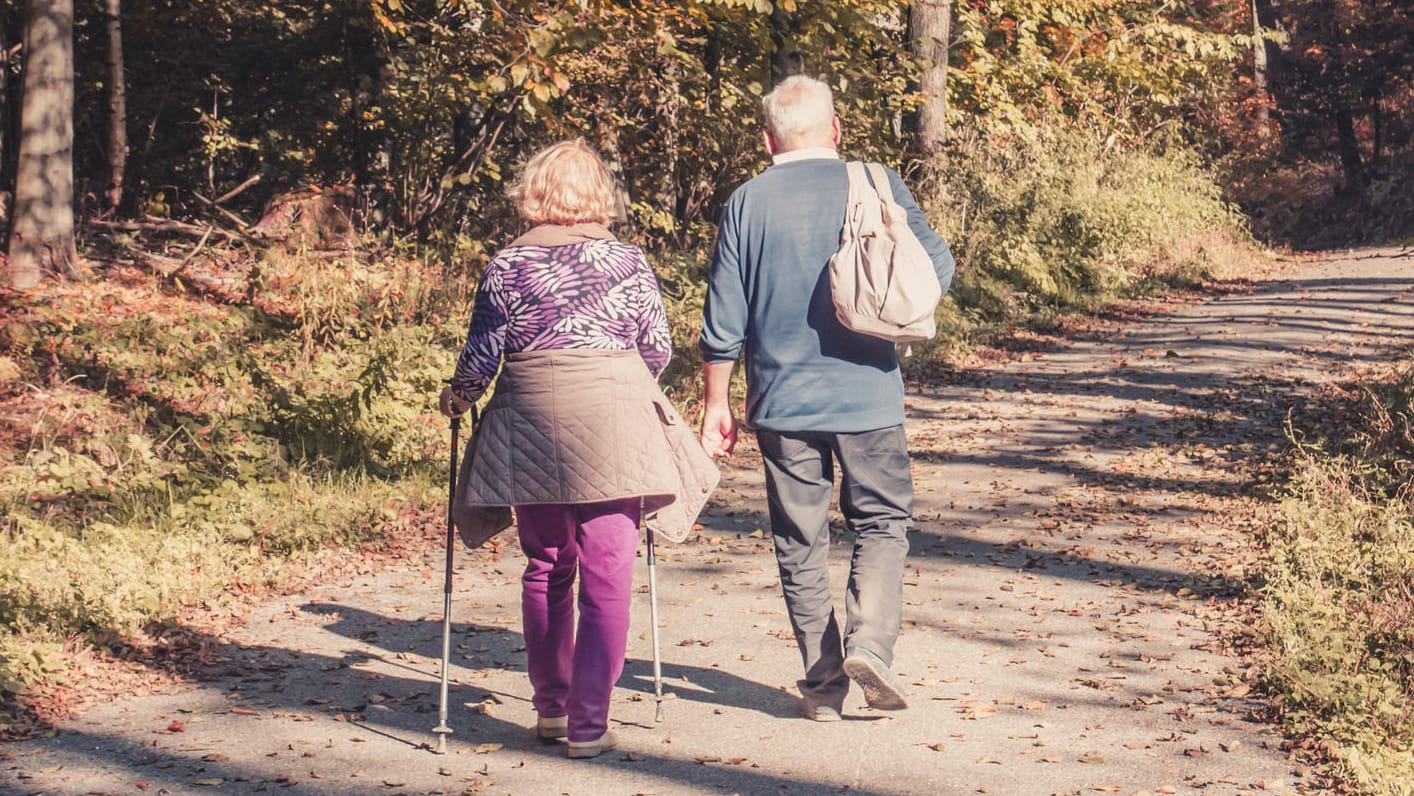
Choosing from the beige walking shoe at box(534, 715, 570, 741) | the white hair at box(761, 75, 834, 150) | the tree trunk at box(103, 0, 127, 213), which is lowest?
the beige walking shoe at box(534, 715, 570, 741)

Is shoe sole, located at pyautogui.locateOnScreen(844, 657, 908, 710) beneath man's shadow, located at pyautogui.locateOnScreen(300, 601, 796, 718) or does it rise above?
above

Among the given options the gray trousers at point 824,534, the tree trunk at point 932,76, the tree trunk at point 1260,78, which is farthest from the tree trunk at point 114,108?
the tree trunk at point 1260,78

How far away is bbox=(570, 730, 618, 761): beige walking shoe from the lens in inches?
190

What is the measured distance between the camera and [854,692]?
5668 millimetres

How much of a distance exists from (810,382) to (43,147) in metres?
9.68

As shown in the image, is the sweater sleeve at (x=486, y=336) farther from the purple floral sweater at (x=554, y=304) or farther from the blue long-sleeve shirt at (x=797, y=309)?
the blue long-sleeve shirt at (x=797, y=309)

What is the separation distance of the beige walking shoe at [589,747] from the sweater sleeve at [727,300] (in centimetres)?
137

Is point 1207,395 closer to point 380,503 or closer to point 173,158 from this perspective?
point 380,503

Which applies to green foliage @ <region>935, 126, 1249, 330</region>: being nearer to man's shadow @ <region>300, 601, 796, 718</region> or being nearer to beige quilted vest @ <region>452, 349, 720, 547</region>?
man's shadow @ <region>300, 601, 796, 718</region>

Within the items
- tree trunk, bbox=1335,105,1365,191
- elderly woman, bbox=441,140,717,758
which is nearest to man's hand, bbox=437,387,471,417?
elderly woman, bbox=441,140,717,758

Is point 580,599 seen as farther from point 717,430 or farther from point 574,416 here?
point 717,430

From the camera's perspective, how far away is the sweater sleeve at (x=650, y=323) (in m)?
4.86

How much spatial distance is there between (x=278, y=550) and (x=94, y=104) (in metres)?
12.4

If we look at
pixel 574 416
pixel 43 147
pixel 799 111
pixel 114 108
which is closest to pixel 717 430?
pixel 574 416
